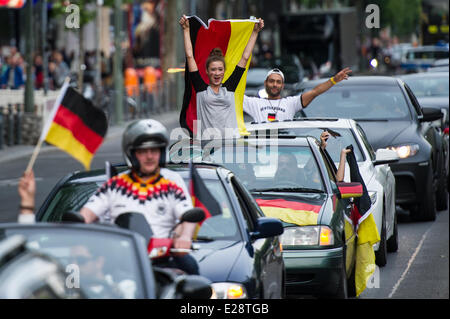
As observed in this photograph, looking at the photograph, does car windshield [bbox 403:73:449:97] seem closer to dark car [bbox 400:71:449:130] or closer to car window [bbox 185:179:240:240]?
dark car [bbox 400:71:449:130]

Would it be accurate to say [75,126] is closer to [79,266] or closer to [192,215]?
[192,215]

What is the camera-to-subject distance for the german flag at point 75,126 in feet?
23.6

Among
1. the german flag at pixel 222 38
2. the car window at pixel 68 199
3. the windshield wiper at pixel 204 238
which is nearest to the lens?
the windshield wiper at pixel 204 238

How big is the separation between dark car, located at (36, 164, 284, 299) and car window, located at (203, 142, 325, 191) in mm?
2064

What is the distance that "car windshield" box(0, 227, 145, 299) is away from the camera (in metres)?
6.00

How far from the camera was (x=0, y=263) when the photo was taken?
5984 millimetres

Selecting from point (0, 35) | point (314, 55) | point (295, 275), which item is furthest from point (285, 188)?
point (0, 35)

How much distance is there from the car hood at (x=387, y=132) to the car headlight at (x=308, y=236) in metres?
5.80

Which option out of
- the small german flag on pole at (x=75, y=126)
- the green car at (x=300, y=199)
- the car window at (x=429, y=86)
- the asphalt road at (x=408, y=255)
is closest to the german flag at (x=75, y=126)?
the small german flag on pole at (x=75, y=126)

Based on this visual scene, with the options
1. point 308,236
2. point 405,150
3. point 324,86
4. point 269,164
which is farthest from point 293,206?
point 405,150

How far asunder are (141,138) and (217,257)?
0.96m

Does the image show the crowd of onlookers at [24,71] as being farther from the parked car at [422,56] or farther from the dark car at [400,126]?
the dark car at [400,126]

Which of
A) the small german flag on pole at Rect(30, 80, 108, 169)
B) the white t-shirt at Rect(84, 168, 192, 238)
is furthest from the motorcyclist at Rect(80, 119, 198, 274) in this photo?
the small german flag on pole at Rect(30, 80, 108, 169)

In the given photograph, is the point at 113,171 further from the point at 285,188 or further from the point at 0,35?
the point at 0,35
